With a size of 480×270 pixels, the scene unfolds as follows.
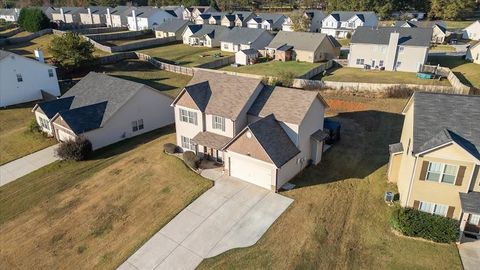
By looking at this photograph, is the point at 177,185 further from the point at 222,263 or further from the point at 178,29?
the point at 178,29

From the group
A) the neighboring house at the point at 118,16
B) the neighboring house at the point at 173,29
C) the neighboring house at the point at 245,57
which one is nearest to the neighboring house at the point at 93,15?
the neighboring house at the point at 118,16

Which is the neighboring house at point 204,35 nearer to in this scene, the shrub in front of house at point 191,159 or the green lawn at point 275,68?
the green lawn at point 275,68

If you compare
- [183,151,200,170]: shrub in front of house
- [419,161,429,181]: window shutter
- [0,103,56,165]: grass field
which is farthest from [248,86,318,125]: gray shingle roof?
[0,103,56,165]: grass field

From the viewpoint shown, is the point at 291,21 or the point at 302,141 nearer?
the point at 302,141

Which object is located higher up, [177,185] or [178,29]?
[178,29]

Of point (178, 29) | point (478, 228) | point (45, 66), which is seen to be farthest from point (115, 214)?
point (178, 29)

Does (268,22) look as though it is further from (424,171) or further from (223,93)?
(424,171)
